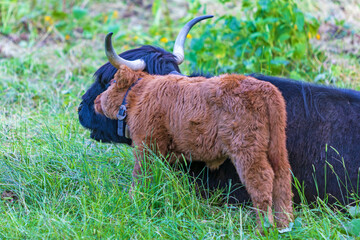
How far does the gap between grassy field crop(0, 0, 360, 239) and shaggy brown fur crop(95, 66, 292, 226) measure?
20 cm

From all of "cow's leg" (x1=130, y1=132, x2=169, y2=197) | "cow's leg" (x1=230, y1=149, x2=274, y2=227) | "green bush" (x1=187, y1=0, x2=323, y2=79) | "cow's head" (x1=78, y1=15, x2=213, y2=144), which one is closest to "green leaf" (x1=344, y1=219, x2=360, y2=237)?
"cow's leg" (x1=230, y1=149, x2=274, y2=227)

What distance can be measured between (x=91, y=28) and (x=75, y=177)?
17.0 feet

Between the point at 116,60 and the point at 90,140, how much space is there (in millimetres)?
1427

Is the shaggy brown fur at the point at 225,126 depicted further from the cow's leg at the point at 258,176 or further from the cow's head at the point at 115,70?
the cow's head at the point at 115,70

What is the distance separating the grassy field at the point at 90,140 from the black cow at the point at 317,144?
6.3 inches

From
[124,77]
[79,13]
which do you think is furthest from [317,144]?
[79,13]

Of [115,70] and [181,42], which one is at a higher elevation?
[181,42]

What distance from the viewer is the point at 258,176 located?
2.77 metres

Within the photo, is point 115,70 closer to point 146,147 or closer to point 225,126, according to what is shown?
point 146,147

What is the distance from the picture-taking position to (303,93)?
362 centimetres

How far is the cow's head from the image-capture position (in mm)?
3672

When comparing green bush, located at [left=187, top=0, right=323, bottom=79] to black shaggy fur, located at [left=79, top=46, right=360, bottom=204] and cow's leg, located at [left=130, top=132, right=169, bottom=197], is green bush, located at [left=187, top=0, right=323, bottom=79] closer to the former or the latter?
black shaggy fur, located at [left=79, top=46, right=360, bottom=204]

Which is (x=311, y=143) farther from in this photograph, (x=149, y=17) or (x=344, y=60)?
(x=149, y=17)

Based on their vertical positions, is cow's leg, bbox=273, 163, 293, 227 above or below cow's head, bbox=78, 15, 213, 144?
below
